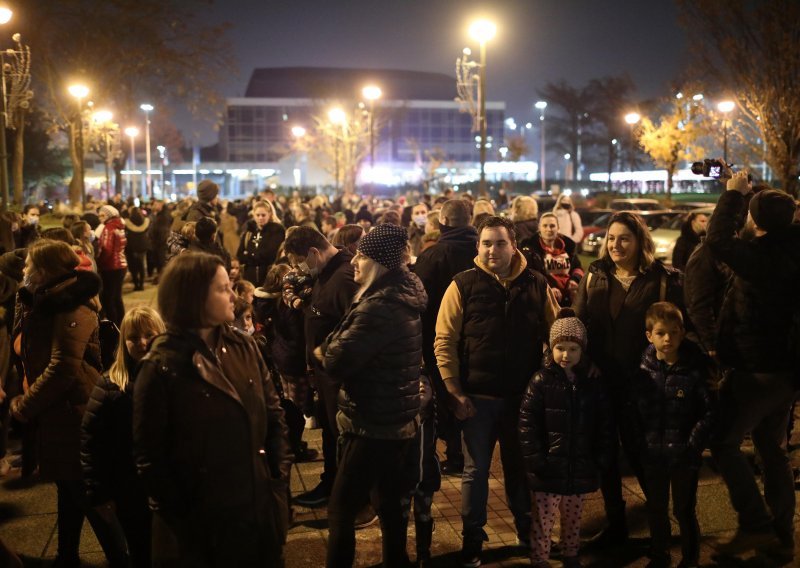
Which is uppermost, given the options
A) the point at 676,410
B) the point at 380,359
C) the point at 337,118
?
the point at 337,118

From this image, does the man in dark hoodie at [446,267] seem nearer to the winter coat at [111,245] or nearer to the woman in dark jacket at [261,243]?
the woman in dark jacket at [261,243]

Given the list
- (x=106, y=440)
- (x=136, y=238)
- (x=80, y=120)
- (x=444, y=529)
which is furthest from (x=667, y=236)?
(x=80, y=120)

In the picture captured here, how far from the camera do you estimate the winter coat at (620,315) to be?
4988mm

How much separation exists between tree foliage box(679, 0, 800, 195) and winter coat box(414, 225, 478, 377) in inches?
714

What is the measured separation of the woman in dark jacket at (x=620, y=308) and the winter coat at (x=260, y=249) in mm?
6086

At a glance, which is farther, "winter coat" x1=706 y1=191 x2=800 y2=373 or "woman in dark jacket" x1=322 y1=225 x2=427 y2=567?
"winter coat" x1=706 y1=191 x2=800 y2=373

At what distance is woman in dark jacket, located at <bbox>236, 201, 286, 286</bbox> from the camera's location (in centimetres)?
A: 1066

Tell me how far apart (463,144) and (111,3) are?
71.6 meters

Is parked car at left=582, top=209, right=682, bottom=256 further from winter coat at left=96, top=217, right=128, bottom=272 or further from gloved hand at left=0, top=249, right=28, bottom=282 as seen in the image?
gloved hand at left=0, top=249, right=28, bottom=282

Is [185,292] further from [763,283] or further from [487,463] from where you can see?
[763,283]

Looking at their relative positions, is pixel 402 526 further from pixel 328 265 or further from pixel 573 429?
pixel 328 265

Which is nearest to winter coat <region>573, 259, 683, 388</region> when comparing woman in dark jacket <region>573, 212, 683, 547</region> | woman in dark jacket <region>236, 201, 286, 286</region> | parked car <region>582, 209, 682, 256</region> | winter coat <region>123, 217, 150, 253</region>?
woman in dark jacket <region>573, 212, 683, 547</region>

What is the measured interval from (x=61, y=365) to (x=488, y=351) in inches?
95.0

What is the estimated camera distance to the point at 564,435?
459 centimetres
